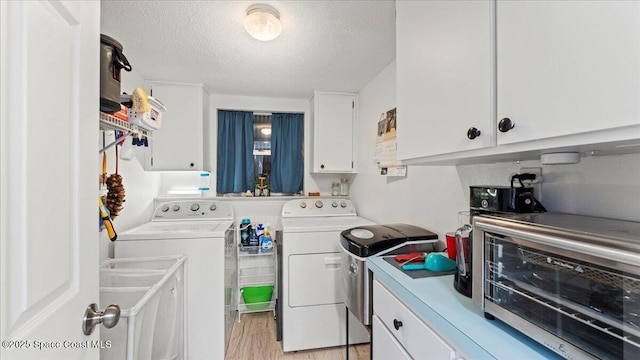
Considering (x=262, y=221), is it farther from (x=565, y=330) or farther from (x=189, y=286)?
(x=565, y=330)

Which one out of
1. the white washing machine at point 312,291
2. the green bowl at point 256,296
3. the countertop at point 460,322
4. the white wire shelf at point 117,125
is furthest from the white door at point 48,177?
the green bowl at point 256,296

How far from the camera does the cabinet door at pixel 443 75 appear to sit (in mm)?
851

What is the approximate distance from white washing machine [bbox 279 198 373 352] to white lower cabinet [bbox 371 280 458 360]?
2.82ft

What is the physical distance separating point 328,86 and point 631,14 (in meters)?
2.31

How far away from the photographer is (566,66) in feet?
1.99

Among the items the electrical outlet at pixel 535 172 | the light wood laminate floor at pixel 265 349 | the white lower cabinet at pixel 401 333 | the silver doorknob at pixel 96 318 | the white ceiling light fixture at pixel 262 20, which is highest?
the white ceiling light fixture at pixel 262 20

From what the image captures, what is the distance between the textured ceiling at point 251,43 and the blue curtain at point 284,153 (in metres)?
0.57

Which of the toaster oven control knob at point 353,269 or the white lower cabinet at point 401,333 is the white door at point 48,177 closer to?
the white lower cabinet at point 401,333

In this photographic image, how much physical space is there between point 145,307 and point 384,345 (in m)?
1.07

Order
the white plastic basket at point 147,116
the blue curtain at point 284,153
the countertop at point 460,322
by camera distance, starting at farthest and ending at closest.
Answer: the blue curtain at point 284,153 → the white plastic basket at point 147,116 → the countertop at point 460,322

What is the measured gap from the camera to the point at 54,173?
582mm

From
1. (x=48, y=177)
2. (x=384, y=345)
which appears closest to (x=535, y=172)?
(x=384, y=345)

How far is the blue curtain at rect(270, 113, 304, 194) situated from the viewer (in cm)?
313

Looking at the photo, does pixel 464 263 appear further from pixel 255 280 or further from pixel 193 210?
pixel 193 210
